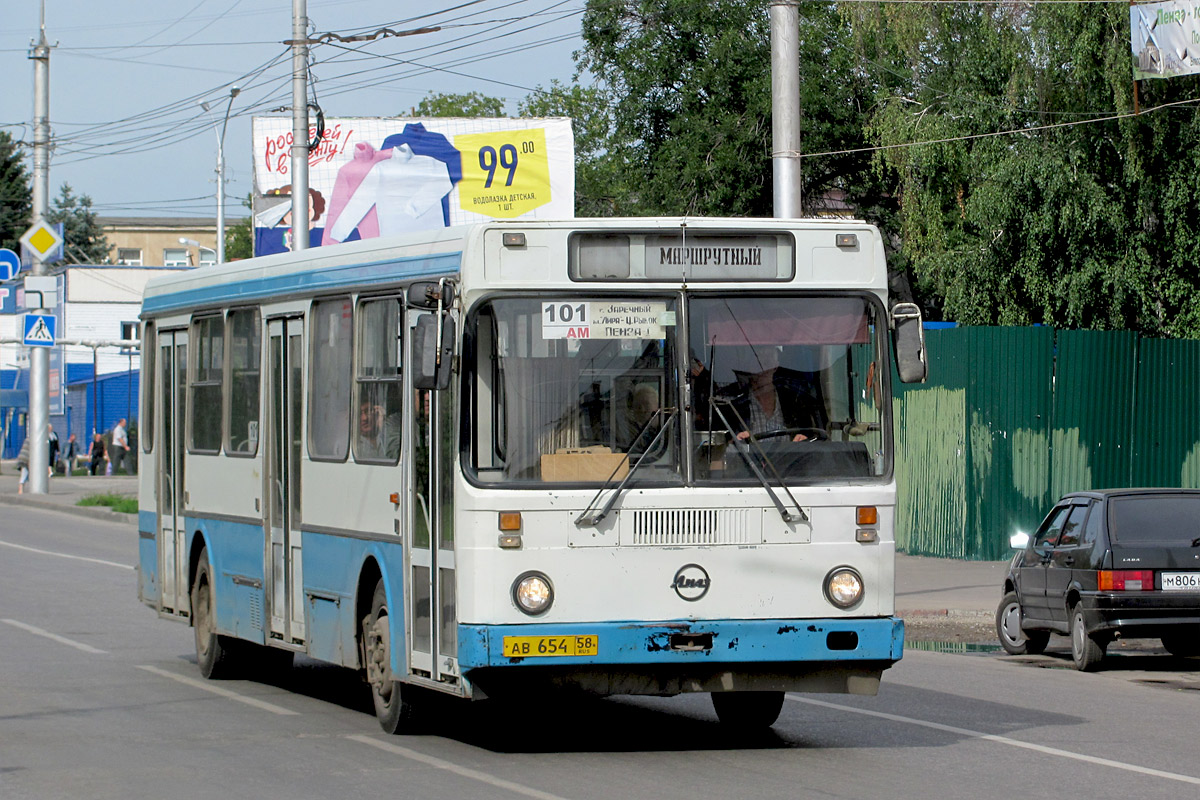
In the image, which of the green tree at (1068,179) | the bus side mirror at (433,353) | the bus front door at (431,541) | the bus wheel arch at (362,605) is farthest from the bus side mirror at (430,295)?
the green tree at (1068,179)

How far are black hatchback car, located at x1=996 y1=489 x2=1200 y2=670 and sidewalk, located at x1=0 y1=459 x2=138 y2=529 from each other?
2227 centimetres

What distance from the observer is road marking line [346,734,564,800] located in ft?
26.5

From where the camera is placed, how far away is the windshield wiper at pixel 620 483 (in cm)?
880

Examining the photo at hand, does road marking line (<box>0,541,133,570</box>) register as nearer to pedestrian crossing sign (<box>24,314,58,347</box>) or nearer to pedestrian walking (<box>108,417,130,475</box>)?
pedestrian crossing sign (<box>24,314,58,347</box>)

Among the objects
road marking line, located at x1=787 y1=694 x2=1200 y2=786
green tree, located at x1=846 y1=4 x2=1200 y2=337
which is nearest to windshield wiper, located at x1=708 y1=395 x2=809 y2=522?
road marking line, located at x1=787 y1=694 x2=1200 y2=786

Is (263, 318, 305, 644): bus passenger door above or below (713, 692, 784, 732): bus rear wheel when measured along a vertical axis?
above

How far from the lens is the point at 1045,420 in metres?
22.2

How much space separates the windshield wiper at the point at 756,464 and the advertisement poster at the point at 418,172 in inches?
1121

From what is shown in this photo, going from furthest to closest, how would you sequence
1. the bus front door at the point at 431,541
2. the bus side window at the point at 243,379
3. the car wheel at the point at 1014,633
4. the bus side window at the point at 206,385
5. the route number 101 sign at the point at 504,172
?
the route number 101 sign at the point at 504,172 < the car wheel at the point at 1014,633 < the bus side window at the point at 206,385 < the bus side window at the point at 243,379 < the bus front door at the point at 431,541

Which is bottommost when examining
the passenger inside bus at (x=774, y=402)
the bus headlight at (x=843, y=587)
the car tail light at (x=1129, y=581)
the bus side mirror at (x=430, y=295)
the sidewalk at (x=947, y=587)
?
the sidewalk at (x=947, y=587)

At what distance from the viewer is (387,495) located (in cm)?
997

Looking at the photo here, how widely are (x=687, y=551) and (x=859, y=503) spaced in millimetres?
924

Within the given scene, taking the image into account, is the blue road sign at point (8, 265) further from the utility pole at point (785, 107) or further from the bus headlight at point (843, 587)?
the bus headlight at point (843, 587)

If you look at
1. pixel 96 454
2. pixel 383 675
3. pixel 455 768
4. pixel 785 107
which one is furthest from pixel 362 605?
pixel 96 454
